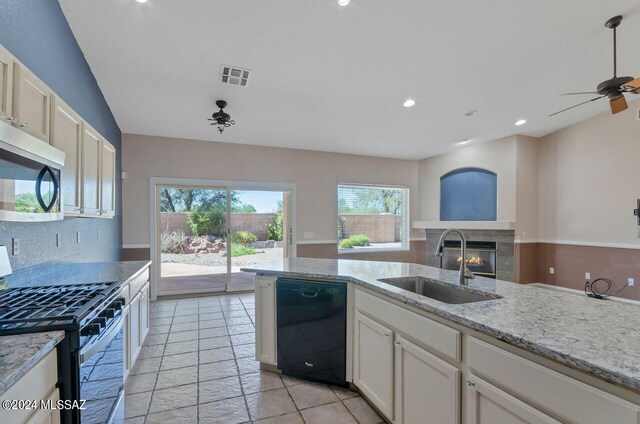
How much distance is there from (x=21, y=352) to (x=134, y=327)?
1.65 meters

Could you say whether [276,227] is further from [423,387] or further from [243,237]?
[423,387]

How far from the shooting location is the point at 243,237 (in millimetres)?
5547

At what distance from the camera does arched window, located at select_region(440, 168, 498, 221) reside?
5.88 meters

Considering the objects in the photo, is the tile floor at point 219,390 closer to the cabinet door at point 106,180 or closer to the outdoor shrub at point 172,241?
the cabinet door at point 106,180

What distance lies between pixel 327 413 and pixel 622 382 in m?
1.73

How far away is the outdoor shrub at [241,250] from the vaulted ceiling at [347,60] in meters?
2.00

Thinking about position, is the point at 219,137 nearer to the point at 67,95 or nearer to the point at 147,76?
the point at 147,76

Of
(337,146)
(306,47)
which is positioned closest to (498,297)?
(306,47)

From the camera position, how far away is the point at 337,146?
587 cm

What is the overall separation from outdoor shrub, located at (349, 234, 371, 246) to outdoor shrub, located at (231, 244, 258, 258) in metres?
2.10

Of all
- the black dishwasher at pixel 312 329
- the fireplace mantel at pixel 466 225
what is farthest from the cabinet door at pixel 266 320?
the fireplace mantel at pixel 466 225

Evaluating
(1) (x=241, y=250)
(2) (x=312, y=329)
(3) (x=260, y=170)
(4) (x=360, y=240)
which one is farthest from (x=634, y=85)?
(1) (x=241, y=250)

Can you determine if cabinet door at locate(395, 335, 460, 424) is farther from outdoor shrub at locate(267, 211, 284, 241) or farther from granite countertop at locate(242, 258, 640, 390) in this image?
outdoor shrub at locate(267, 211, 284, 241)

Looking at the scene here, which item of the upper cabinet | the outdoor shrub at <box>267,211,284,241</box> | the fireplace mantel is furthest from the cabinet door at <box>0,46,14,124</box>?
the fireplace mantel
